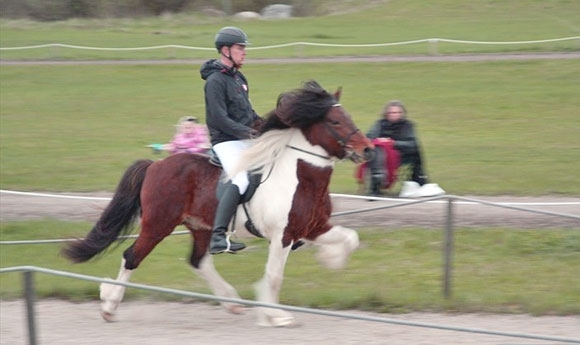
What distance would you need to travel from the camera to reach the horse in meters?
7.80

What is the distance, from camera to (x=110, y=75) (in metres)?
29.5

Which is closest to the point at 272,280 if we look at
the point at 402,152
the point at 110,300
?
the point at 110,300

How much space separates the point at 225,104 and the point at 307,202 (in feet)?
3.68

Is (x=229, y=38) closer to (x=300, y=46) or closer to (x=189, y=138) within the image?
(x=189, y=138)

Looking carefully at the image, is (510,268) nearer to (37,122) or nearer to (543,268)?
(543,268)

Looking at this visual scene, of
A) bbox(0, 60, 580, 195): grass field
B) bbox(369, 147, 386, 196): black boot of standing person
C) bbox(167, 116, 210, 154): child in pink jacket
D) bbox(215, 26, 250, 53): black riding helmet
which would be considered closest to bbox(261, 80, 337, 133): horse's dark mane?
bbox(215, 26, 250, 53): black riding helmet

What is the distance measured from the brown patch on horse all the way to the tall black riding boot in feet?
1.57

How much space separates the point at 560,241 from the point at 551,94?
13.4m

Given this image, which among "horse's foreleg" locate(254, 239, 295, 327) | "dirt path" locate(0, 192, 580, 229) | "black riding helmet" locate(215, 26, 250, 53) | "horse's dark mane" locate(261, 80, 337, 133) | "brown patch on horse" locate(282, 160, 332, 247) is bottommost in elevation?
"dirt path" locate(0, 192, 580, 229)

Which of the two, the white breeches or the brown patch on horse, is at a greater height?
the white breeches

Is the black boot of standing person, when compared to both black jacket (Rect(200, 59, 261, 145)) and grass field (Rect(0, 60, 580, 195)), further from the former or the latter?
black jacket (Rect(200, 59, 261, 145))

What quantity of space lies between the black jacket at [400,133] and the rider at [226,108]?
561 cm

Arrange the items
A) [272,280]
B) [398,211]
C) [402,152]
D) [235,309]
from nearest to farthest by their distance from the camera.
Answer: [272,280], [235,309], [398,211], [402,152]

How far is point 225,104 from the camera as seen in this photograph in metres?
8.19
